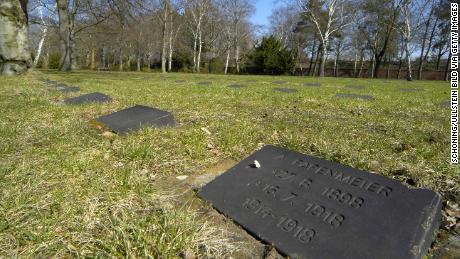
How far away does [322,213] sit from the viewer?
5.12ft

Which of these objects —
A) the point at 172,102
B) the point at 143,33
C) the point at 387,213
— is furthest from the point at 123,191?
the point at 143,33

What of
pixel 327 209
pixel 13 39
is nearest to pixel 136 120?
pixel 327 209

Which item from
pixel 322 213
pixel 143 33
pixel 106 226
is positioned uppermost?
pixel 143 33

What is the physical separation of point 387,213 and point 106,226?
1514 mm

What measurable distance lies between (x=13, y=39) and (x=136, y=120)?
9.52 m

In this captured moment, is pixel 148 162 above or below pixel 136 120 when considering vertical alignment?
below

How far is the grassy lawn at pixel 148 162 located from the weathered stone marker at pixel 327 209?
282 millimetres

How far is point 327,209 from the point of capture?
1583 millimetres

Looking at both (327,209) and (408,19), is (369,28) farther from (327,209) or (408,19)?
(327,209)

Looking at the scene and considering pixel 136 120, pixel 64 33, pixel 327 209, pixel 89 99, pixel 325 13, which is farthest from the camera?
pixel 325 13

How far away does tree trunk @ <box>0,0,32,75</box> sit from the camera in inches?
371

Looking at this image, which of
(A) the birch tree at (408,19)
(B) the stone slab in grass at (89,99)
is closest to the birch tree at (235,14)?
(A) the birch tree at (408,19)

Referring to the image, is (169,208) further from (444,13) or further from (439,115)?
(444,13)

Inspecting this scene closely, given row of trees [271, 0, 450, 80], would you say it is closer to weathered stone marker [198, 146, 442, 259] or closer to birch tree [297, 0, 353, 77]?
birch tree [297, 0, 353, 77]
